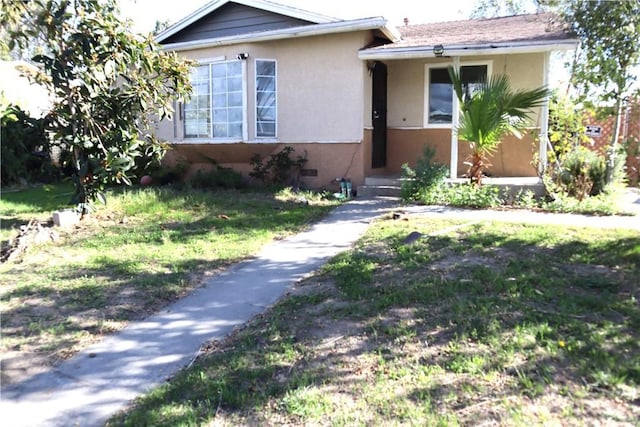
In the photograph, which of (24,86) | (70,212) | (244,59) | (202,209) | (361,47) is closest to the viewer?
(70,212)

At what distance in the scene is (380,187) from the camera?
1027 centimetres

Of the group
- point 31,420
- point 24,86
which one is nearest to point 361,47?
point 31,420

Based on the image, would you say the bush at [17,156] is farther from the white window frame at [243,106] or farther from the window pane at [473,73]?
the window pane at [473,73]

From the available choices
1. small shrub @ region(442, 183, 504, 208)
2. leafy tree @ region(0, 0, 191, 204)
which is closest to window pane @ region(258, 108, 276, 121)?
leafy tree @ region(0, 0, 191, 204)

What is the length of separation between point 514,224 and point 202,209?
17.0 ft

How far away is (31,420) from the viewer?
2969 millimetres

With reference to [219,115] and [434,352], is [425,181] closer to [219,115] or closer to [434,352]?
[219,115]

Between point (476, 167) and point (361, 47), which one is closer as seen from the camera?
point (476, 167)

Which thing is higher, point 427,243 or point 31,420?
point 427,243

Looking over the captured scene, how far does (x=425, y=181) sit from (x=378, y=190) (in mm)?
1299

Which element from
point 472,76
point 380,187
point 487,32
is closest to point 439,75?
point 472,76

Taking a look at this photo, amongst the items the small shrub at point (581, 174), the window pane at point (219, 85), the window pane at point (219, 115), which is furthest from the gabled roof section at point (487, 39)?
the window pane at point (219, 115)

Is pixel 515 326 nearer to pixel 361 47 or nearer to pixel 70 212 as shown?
pixel 70 212

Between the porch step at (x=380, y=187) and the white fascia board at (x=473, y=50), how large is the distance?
248 centimetres
